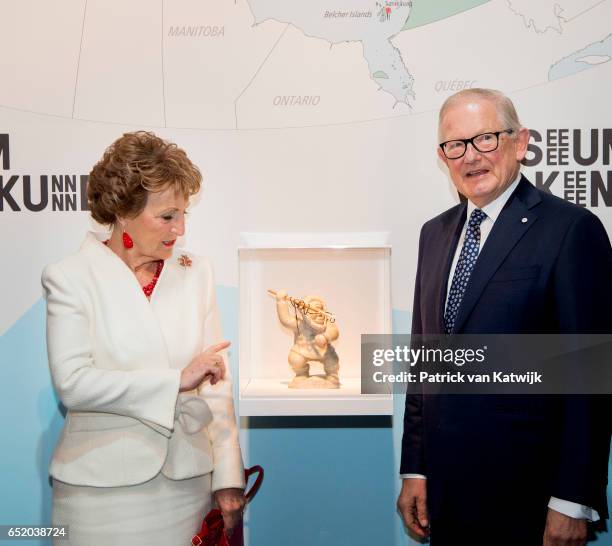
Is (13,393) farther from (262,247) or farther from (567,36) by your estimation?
(567,36)

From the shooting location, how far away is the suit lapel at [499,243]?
74.7 inches

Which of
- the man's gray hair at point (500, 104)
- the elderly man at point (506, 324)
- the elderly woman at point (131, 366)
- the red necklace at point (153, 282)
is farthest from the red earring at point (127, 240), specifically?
the man's gray hair at point (500, 104)

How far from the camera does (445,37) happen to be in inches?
96.2

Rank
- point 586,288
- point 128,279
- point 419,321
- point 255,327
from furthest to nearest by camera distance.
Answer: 1. point 255,327
2. point 419,321
3. point 128,279
4. point 586,288

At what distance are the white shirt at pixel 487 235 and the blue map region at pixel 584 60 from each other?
629 millimetres

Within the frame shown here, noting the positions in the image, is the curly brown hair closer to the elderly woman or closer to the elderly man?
the elderly woman

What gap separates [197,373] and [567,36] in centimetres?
172

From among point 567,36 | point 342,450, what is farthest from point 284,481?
point 567,36

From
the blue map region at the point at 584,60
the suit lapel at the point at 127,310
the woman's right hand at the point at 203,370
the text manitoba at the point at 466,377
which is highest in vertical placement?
the blue map region at the point at 584,60

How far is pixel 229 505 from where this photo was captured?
2.04 metres

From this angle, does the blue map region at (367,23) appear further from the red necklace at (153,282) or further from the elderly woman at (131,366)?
the red necklace at (153,282)

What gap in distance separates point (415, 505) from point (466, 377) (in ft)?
1.49

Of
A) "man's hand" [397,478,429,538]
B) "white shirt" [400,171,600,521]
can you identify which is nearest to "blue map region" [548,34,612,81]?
"white shirt" [400,171,600,521]

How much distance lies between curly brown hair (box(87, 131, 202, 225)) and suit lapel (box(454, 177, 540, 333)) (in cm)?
84
